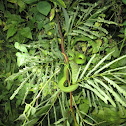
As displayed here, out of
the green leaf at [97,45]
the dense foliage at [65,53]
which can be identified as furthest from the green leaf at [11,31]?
the green leaf at [97,45]

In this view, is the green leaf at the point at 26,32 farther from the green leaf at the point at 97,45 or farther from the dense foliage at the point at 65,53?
the green leaf at the point at 97,45

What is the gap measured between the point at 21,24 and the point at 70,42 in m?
0.38

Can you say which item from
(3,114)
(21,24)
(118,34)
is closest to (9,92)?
(3,114)

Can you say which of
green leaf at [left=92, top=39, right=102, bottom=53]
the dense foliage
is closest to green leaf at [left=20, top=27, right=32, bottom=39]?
the dense foliage

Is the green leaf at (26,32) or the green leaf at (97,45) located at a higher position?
the green leaf at (26,32)

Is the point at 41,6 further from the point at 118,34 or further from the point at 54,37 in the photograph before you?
the point at 118,34

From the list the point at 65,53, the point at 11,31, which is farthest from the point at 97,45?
the point at 11,31

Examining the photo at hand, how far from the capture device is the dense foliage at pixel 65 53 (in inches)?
23.4

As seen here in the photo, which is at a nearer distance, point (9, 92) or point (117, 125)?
point (117, 125)

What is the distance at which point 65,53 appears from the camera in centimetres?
69

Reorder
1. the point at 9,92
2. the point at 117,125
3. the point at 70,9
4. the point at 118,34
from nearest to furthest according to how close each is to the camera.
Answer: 1. the point at 117,125
2. the point at 70,9
3. the point at 118,34
4. the point at 9,92

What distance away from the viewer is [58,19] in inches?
27.1

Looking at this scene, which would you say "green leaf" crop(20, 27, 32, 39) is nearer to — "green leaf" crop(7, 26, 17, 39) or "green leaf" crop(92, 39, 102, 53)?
"green leaf" crop(7, 26, 17, 39)

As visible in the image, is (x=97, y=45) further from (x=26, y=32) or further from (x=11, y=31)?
(x=11, y=31)
